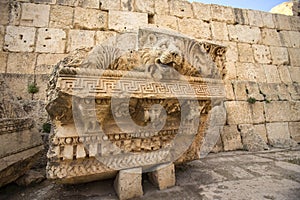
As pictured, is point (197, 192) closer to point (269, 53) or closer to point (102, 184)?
point (102, 184)

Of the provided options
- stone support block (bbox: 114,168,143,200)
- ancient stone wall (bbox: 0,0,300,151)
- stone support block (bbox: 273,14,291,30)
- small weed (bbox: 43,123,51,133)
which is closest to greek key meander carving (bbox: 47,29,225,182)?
stone support block (bbox: 114,168,143,200)

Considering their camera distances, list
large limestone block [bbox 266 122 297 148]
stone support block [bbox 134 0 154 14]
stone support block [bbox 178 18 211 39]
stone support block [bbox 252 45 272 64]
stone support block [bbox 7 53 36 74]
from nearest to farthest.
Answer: stone support block [bbox 7 53 36 74] < large limestone block [bbox 266 122 297 148] < stone support block [bbox 134 0 154 14] < stone support block [bbox 178 18 211 39] < stone support block [bbox 252 45 272 64]

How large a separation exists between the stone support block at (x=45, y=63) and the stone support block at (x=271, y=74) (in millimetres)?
5115

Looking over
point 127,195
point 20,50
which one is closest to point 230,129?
point 127,195

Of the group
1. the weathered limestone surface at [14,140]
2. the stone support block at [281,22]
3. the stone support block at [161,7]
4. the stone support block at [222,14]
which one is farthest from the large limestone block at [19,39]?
the stone support block at [281,22]

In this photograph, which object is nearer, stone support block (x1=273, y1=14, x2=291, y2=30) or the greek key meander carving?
the greek key meander carving

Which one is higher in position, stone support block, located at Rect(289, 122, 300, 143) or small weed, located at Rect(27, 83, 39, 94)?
small weed, located at Rect(27, 83, 39, 94)

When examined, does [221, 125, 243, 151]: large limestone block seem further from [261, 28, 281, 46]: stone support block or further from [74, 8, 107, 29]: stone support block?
[74, 8, 107, 29]: stone support block

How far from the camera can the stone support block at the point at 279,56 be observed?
14.5 feet

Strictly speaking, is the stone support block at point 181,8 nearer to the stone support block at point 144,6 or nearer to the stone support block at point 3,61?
the stone support block at point 144,6

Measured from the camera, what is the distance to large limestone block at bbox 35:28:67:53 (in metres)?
3.10

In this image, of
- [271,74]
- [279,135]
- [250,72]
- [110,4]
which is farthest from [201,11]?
[279,135]

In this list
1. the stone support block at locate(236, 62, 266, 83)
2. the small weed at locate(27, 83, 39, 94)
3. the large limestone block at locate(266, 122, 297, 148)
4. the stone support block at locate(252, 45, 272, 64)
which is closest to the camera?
the small weed at locate(27, 83, 39, 94)

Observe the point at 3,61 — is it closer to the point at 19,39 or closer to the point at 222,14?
the point at 19,39
